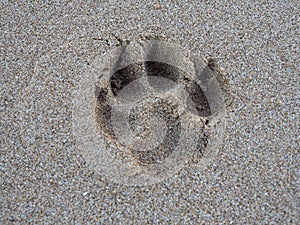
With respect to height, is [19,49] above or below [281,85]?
below

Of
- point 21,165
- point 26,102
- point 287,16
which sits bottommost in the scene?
point 21,165

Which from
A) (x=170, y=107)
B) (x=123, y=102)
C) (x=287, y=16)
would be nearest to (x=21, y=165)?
(x=123, y=102)

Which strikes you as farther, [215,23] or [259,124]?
[215,23]

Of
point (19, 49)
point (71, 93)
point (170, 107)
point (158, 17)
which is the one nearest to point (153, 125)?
point (170, 107)

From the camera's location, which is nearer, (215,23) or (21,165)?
(21,165)

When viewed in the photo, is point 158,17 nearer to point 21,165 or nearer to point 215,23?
point 215,23

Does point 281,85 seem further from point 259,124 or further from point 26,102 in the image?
point 26,102
